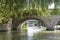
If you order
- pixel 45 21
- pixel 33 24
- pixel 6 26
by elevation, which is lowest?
pixel 33 24

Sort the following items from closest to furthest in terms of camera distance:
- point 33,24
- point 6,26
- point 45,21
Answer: point 6,26
point 45,21
point 33,24

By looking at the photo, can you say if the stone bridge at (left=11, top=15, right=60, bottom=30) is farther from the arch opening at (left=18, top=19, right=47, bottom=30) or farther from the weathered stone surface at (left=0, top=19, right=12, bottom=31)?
the weathered stone surface at (left=0, top=19, right=12, bottom=31)

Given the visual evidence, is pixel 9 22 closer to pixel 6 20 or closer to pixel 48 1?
pixel 6 20

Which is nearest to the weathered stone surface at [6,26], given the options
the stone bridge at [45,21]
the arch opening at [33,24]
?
the stone bridge at [45,21]

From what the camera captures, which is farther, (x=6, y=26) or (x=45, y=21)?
(x=45, y=21)

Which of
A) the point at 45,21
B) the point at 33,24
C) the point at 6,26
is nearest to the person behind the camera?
the point at 6,26

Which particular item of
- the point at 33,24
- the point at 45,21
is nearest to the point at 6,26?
the point at 45,21

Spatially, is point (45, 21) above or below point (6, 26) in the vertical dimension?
above

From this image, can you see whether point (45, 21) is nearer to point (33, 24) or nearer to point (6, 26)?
point (6, 26)

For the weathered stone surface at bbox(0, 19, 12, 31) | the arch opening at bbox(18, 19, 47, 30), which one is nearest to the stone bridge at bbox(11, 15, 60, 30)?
the arch opening at bbox(18, 19, 47, 30)

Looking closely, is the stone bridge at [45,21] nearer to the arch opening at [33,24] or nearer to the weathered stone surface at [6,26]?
the arch opening at [33,24]

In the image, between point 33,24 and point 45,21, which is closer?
point 45,21

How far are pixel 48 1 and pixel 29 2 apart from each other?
4.37 ft

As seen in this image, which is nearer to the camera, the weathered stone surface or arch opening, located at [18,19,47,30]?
the weathered stone surface
